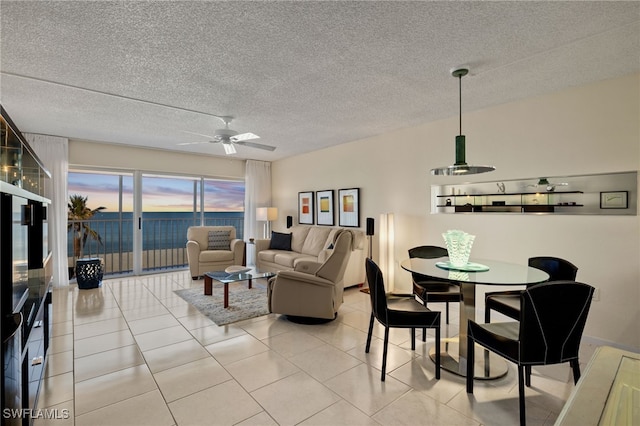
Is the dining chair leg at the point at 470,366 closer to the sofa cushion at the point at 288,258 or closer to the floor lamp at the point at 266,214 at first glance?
the sofa cushion at the point at 288,258

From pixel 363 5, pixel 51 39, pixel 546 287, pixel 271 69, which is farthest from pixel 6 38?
pixel 546 287

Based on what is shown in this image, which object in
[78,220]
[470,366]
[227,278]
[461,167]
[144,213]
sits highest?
[461,167]

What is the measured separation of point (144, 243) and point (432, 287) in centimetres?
616

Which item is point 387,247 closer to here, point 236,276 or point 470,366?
point 236,276

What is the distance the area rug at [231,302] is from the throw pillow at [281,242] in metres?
1.13

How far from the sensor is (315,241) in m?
5.70

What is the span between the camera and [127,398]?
2.12m

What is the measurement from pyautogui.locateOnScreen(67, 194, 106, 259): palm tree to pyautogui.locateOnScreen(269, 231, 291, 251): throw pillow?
10.8 ft

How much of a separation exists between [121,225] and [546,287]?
7311mm

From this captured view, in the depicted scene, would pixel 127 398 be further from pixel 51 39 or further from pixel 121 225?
pixel 121 225

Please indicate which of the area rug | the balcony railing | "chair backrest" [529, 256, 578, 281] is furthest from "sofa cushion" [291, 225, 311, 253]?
"chair backrest" [529, 256, 578, 281]

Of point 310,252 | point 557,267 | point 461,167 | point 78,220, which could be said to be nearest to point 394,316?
point 461,167

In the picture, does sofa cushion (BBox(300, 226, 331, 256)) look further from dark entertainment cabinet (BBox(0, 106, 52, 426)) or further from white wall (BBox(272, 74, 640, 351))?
dark entertainment cabinet (BBox(0, 106, 52, 426))

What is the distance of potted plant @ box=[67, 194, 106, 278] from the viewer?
5.32m
